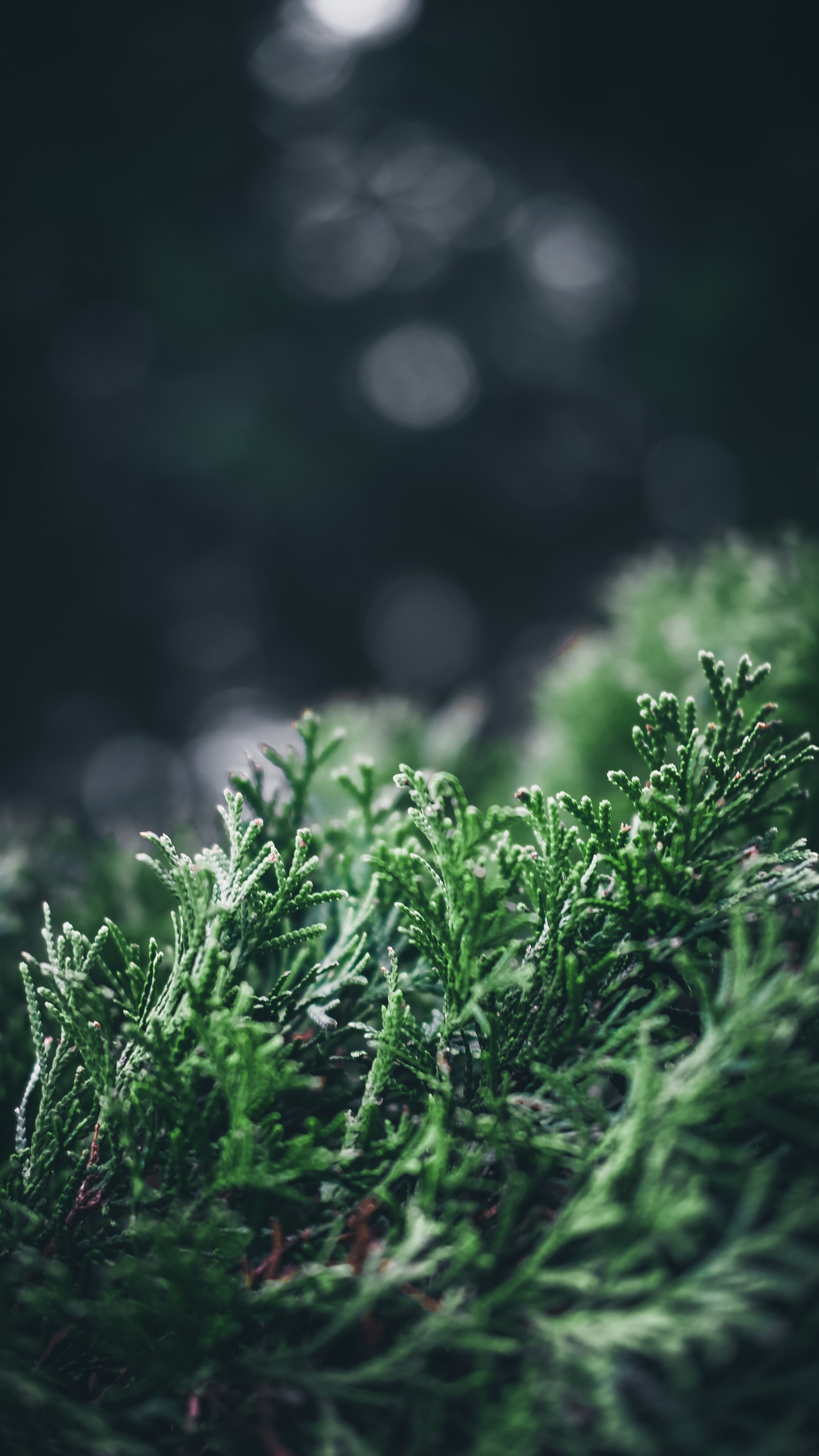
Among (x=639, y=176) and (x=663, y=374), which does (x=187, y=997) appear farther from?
(x=639, y=176)

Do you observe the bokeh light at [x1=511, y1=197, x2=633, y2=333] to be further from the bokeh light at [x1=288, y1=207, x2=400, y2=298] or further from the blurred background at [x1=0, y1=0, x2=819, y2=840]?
the bokeh light at [x1=288, y1=207, x2=400, y2=298]

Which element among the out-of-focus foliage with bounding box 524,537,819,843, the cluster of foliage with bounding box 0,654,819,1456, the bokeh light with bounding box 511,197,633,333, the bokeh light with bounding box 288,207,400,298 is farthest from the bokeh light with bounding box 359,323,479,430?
the cluster of foliage with bounding box 0,654,819,1456

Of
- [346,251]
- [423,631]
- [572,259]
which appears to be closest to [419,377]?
[346,251]

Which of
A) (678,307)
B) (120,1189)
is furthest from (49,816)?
(678,307)

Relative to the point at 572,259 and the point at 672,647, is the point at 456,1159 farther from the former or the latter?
the point at 572,259

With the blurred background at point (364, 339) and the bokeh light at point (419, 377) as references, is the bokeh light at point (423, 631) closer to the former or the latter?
the blurred background at point (364, 339)

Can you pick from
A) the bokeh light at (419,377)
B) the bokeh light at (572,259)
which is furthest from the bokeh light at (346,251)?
the bokeh light at (572,259)
